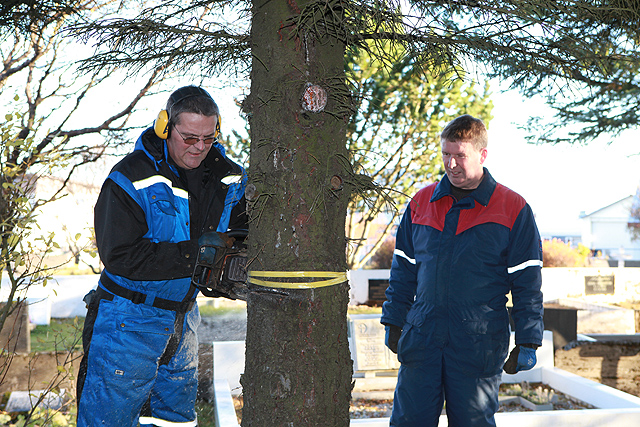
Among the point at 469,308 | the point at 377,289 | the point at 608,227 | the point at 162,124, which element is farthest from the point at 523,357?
the point at 608,227

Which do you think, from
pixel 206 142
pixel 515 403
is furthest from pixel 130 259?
pixel 515 403

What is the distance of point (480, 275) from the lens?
2705mm

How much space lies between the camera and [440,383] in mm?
2738

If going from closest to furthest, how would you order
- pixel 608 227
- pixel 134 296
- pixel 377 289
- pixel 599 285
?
pixel 134 296 → pixel 377 289 → pixel 599 285 → pixel 608 227

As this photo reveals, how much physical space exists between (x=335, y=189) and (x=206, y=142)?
0.76 metres

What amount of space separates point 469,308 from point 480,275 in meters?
0.18

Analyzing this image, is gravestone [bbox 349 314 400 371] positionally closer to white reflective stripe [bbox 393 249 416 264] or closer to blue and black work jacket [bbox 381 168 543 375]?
white reflective stripe [bbox 393 249 416 264]

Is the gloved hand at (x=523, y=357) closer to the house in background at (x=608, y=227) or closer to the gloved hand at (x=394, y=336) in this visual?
the gloved hand at (x=394, y=336)

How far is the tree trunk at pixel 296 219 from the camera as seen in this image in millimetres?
1899

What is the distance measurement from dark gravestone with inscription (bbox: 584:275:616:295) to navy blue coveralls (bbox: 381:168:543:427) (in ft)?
46.0

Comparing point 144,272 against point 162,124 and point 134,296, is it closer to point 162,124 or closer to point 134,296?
point 134,296

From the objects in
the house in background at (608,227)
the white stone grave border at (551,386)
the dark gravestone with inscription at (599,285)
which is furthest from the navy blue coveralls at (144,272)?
Answer: the house in background at (608,227)

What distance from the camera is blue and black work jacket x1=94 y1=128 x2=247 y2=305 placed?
2.20 m

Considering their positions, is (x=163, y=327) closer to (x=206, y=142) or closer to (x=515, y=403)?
(x=206, y=142)
